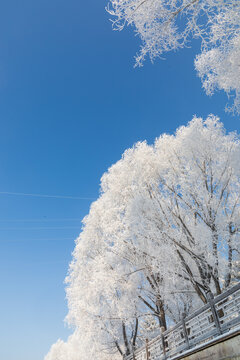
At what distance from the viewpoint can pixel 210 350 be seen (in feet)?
20.1

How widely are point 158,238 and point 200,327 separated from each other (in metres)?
3.33

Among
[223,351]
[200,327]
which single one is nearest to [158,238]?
[200,327]

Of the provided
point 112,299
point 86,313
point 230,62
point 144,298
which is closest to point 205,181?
point 230,62

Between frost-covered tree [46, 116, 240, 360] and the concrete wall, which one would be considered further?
frost-covered tree [46, 116, 240, 360]

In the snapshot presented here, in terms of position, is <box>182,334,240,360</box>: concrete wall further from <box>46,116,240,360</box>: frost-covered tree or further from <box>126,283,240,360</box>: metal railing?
<box>46,116,240,360</box>: frost-covered tree

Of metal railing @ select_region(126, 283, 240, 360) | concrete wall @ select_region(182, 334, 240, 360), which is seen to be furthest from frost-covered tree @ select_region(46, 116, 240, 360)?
concrete wall @ select_region(182, 334, 240, 360)

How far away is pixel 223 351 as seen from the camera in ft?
18.4

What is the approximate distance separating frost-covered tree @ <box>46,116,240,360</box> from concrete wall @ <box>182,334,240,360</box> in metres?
2.95

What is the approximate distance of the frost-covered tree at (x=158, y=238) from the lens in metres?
9.52

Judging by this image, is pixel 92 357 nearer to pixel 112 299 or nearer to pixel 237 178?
pixel 112 299

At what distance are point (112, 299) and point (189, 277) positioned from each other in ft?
19.6

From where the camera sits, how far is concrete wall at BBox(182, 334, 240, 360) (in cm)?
519

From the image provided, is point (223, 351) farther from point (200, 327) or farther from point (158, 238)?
point (158, 238)

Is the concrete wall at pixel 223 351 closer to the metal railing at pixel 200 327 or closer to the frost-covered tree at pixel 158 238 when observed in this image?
the metal railing at pixel 200 327
